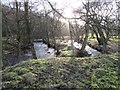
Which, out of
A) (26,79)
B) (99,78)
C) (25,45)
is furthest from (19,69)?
(25,45)

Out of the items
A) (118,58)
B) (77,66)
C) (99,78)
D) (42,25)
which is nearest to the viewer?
(99,78)

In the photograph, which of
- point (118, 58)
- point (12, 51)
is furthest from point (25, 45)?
point (118, 58)

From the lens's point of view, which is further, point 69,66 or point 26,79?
point 69,66

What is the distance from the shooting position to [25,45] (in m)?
26.0

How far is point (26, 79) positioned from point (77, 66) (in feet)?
3.85

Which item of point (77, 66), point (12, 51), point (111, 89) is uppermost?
point (77, 66)

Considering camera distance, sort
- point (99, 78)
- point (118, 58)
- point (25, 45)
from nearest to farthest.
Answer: point (99, 78), point (118, 58), point (25, 45)

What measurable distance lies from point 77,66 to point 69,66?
6.6 inches

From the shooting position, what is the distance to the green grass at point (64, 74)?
3322 millimetres

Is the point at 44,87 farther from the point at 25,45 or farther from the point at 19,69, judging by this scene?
the point at 25,45

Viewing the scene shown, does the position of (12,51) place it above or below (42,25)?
below

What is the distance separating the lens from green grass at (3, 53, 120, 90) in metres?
3.32

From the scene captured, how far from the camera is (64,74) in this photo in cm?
368

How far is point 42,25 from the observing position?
37125 millimetres
